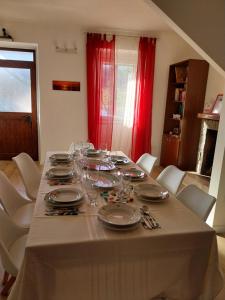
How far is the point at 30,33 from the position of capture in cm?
417

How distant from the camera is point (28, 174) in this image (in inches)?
92.0

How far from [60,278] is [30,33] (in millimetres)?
4307

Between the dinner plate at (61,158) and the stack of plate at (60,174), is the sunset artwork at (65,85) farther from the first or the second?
the stack of plate at (60,174)

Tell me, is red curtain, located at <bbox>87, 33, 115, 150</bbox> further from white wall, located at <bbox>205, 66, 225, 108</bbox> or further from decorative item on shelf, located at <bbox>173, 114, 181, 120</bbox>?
white wall, located at <bbox>205, 66, 225, 108</bbox>

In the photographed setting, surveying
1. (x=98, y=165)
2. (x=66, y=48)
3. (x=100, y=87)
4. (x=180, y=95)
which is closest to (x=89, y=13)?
(x=66, y=48)

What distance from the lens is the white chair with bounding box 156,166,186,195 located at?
1976 millimetres

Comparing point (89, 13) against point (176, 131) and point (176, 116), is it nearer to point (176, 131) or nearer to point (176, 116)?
point (176, 116)

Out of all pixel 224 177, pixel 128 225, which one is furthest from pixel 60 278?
pixel 224 177

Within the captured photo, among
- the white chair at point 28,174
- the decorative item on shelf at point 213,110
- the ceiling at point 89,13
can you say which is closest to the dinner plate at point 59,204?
the white chair at point 28,174

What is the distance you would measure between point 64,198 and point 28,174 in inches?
41.2

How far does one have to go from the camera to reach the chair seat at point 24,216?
5.76 ft

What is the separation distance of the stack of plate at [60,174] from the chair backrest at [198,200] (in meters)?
0.89

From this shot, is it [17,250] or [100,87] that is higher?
[100,87]

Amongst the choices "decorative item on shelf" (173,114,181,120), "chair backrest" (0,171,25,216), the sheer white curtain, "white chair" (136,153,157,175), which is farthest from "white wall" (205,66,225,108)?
"chair backrest" (0,171,25,216)
